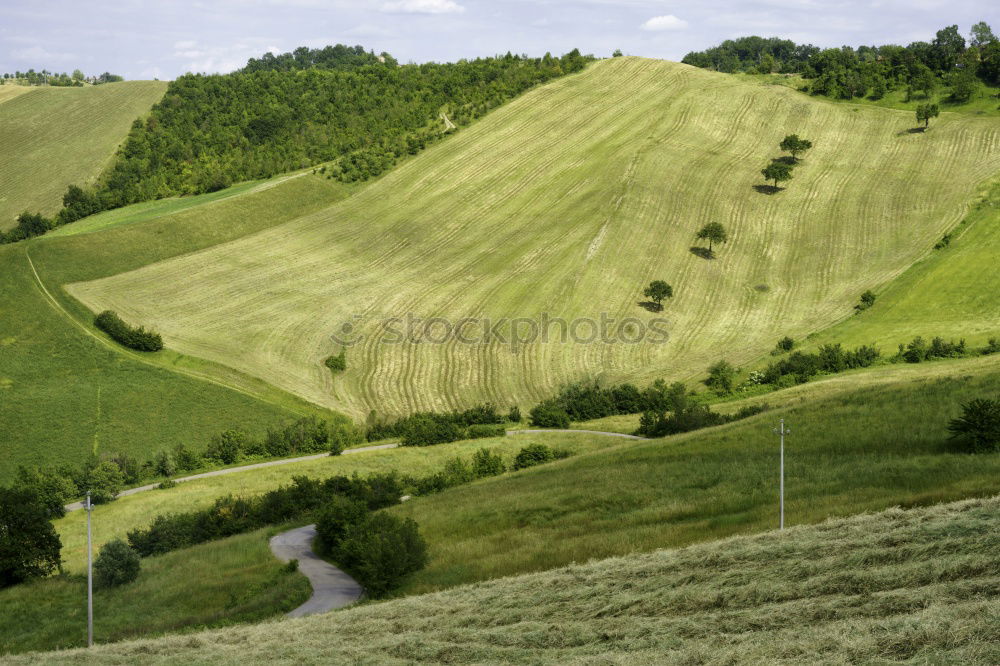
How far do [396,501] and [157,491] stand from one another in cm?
2071

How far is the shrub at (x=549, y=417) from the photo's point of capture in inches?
3182

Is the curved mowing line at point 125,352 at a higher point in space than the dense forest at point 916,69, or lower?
lower

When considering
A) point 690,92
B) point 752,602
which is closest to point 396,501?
point 752,602

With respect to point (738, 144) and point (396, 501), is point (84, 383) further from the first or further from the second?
point (738, 144)

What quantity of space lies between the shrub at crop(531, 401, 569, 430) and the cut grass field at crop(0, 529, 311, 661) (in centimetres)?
3549

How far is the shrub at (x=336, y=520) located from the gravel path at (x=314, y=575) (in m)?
0.92

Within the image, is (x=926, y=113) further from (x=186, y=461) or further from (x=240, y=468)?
(x=186, y=461)

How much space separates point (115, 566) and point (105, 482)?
27.2 meters

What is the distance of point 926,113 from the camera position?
131375mm

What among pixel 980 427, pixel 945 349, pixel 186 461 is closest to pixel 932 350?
pixel 945 349

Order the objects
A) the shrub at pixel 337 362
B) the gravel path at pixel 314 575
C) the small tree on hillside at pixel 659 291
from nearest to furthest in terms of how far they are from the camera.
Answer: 1. the gravel path at pixel 314 575
2. the shrub at pixel 337 362
3. the small tree on hillside at pixel 659 291

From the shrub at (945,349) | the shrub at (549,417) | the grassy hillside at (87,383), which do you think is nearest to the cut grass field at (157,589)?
the grassy hillside at (87,383)

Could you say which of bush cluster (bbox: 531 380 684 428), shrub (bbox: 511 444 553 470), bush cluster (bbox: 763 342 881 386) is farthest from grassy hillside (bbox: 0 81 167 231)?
bush cluster (bbox: 763 342 881 386)

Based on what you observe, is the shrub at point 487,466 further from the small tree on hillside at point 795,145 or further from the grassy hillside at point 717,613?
the small tree on hillside at point 795,145
